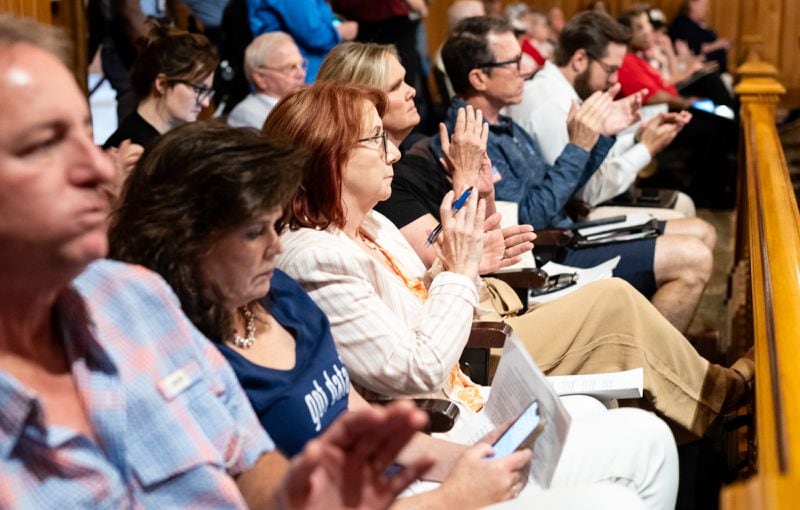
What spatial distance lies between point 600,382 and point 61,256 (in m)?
1.39

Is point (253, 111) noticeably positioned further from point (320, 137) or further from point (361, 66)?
point (320, 137)

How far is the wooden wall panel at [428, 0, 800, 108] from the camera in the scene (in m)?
8.62

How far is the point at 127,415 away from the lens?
3.79 ft

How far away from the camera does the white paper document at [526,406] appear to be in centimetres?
159

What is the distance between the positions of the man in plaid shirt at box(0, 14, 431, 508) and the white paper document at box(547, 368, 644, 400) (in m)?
1.07

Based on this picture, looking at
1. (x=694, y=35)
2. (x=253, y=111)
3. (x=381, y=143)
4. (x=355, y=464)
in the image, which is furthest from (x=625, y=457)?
(x=694, y=35)

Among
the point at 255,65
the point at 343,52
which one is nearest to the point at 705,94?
the point at 255,65

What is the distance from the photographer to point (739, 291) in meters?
3.97

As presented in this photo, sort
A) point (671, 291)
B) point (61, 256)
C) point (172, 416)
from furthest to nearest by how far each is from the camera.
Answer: point (671, 291)
point (172, 416)
point (61, 256)

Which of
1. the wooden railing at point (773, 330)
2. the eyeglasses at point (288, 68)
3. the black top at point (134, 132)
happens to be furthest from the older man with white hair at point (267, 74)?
the wooden railing at point (773, 330)

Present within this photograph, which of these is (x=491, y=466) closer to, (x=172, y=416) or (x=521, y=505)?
(x=521, y=505)

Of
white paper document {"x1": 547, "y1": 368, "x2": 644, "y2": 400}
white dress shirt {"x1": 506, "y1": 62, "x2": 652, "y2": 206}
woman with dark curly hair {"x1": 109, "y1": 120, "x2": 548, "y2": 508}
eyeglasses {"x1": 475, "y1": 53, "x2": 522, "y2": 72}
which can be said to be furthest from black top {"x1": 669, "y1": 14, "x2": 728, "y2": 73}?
woman with dark curly hair {"x1": 109, "y1": 120, "x2": 548, "y2": 508}

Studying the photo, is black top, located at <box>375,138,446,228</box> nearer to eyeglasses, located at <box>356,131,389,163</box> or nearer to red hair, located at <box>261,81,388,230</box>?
eyeglasses, located at <box>356,131,389,163</box>

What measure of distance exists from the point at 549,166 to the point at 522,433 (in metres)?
2.28
